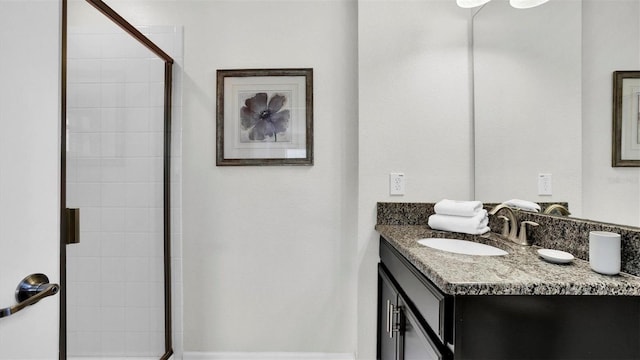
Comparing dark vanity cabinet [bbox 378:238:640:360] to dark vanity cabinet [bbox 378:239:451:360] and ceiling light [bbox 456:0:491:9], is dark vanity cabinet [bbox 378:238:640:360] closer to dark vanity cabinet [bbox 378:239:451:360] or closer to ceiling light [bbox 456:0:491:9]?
dark vanity cabinet [bbox 378:239:451:360]

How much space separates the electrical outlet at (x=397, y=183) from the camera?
1.70 m

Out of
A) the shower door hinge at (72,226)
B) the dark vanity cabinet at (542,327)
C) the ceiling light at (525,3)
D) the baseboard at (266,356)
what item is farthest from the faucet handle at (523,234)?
the shower door hinge at (72,226)

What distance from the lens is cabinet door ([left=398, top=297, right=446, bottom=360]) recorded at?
860 mm

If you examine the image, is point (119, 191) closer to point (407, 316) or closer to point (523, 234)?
point (407, 316)

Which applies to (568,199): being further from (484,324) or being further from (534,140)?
(484,324)

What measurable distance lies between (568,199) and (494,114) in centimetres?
61

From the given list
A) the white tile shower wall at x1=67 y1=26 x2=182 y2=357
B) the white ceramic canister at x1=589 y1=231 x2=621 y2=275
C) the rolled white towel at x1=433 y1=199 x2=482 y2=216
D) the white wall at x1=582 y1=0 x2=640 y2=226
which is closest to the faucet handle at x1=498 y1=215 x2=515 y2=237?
the rolled white towel at x1=433 y1=199 x2=482 y2=216

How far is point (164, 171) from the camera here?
5.79ft

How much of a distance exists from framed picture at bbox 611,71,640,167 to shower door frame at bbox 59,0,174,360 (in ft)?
5.61

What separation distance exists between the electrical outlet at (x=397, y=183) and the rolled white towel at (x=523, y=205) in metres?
0.51

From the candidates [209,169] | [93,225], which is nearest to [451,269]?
[93,225]

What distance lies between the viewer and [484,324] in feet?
2.43
